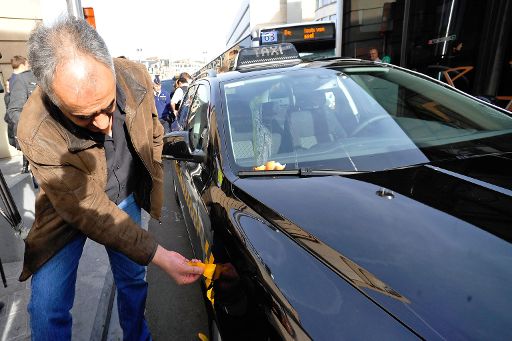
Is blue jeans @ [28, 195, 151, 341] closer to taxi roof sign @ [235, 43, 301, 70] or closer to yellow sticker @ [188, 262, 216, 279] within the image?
yellow sticker @ [188, 262, 216, 279]

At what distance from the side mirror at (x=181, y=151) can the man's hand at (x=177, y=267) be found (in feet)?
2.18

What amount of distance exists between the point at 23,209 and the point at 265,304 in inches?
154

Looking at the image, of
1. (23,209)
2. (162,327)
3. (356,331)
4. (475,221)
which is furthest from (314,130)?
(23,209)

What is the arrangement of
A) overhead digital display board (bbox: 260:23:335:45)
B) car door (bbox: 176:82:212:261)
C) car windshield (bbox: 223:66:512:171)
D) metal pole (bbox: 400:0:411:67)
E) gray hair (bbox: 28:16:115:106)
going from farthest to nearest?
overhead digital display board (bbox: 260:23:335:45), metal pole (bbox: 400:0:411:67), car door (bbox: 176:82:212:261), car windshield (bbox: 223:66:512:171), gray hair (bbox: 28:16:115:106)

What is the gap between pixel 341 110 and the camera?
2.02 meters

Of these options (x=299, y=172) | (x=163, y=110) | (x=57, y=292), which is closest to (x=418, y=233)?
(x=299, y=172)

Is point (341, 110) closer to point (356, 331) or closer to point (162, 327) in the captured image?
point (356, 331)

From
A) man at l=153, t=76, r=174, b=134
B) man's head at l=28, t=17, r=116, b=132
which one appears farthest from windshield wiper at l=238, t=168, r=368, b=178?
man at l=153, t=76, r=174, b=134

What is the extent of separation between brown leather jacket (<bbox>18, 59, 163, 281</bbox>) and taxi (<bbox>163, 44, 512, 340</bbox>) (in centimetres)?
39

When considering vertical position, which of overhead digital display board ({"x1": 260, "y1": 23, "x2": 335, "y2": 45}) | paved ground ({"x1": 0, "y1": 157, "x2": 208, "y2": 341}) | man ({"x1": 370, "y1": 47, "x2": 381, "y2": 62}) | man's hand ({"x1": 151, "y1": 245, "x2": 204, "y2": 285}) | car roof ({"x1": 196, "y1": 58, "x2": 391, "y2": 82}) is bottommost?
paved ground ({"x1": 0, "y1": 157, "x2": 208, "y2": 341})

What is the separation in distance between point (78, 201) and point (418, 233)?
126cm

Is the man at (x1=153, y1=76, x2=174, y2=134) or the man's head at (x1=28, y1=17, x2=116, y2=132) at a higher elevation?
the man's head at (x1=28, y1=17, x2=116, y2=132)

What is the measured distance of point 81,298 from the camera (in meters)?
2.46

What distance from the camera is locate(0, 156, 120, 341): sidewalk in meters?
2.19
